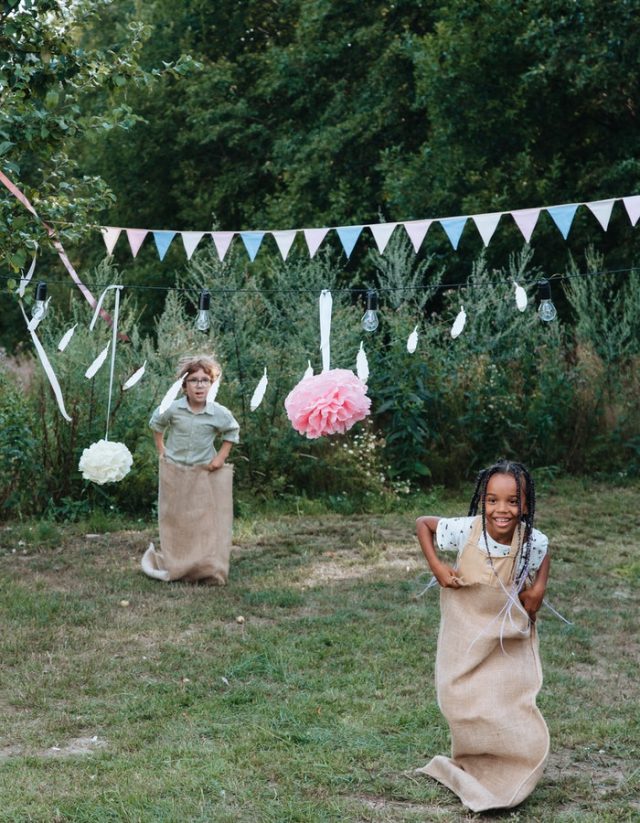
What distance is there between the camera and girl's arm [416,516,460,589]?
405 cm

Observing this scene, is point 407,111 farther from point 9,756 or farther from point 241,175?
point 9,756

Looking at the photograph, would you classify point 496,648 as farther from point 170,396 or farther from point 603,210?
point 603,210

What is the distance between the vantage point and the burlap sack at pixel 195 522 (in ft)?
24.2

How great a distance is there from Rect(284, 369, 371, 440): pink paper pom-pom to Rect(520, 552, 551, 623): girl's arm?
2335 millimetres

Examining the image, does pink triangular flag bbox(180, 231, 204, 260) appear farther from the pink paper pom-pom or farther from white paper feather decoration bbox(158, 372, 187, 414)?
the pink paper pom-pom

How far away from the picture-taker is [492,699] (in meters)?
4.03

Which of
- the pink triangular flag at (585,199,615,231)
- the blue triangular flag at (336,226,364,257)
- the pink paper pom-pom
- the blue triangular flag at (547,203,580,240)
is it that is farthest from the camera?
the blue triangular flag at (336,226,364,257)

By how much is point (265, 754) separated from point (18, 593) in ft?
11.0

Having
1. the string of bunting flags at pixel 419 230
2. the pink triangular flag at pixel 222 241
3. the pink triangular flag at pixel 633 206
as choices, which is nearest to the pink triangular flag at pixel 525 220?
the string of bunting flags at pixel 419 230

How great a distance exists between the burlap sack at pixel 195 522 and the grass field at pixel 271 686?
139mm

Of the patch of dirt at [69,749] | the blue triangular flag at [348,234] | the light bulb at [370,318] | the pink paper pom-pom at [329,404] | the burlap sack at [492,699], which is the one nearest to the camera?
the burlap sack at [492,699]

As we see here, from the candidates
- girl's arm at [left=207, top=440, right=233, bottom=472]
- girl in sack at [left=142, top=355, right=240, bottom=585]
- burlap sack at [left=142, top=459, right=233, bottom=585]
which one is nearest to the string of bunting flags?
girl in sack at [left=142, top=355, right=240, bottom=585]

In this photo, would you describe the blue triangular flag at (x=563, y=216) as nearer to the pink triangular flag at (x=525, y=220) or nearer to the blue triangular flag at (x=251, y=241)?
the pink triangular flag at (x=525, y=220)

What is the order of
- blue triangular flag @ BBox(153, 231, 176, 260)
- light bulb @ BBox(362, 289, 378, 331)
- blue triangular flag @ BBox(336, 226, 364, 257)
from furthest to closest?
1. blue triangular flag @ BBox(153, 231, 176, 260)
2. blue triangular flag @ BBox(336, 226, 364, 257)
3. light bulb @ BBox(362, 289, 378, 331)
